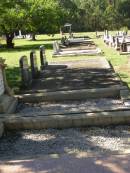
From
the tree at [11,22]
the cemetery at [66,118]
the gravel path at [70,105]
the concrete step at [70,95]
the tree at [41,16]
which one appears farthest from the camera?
the tree at [41,16]

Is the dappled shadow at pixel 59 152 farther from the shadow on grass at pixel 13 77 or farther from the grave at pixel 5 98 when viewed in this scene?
the shadow on grass at pixel 13 77

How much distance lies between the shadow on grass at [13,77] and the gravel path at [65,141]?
16.1 feet

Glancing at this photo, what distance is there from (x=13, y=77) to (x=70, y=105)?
525cm

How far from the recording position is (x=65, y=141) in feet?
22.7

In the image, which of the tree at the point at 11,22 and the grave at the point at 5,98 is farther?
the tree at the point at 11,22

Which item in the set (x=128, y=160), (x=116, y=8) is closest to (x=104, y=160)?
(x=128, y=160)

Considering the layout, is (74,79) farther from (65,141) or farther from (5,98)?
(65,141)

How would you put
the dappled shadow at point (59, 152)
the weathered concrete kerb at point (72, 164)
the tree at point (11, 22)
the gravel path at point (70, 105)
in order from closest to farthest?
the weathered concrete kerb at point (72, 164)
the dappled shadow at point (59, 152)
the gravel path at point (70, 105)
the tree at point (11, 22)

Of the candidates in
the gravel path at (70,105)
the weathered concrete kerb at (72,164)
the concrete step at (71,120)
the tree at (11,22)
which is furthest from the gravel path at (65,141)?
the tree at (11,22)

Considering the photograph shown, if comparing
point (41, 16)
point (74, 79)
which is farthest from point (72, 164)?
point (41, 16)

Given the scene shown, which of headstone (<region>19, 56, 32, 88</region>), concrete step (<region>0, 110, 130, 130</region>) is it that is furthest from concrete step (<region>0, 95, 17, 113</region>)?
headstone (<region>19, 56, 32, 88</region>)

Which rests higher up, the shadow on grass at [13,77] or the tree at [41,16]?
the tree at [41,16]

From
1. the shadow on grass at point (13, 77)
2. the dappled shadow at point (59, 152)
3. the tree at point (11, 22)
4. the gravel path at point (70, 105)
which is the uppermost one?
the tree at point (11, 22)

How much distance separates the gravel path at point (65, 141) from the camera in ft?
21.2
